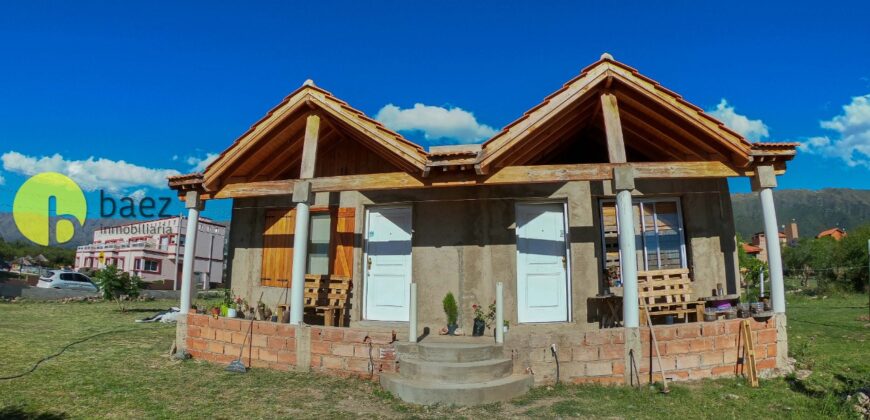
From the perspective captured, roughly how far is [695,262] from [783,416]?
3.98m

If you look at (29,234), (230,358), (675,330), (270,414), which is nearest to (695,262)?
(675,330)

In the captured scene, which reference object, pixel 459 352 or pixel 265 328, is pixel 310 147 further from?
pixel 459 352

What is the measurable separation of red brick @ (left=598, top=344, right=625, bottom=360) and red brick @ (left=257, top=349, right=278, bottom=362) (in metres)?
5.17

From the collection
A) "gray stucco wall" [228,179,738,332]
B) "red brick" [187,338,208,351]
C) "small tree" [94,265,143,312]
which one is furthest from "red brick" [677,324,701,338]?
"small tree" [94,265,143,312]

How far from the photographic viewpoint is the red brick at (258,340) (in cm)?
823

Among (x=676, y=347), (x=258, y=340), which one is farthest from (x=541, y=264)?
(x=258, y=340)

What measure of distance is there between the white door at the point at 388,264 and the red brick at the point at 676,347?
15.5 feet

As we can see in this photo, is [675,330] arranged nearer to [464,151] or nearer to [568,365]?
[568,365]

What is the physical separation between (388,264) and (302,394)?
3640mm

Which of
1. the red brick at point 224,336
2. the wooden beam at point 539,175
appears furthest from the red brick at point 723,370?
the red brick at point 224,336

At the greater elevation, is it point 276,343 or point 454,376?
point 276,343

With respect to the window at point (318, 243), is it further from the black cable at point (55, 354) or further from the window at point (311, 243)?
the black cable at point (55, 354)

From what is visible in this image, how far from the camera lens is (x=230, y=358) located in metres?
8.52

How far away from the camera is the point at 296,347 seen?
7.93 meters
